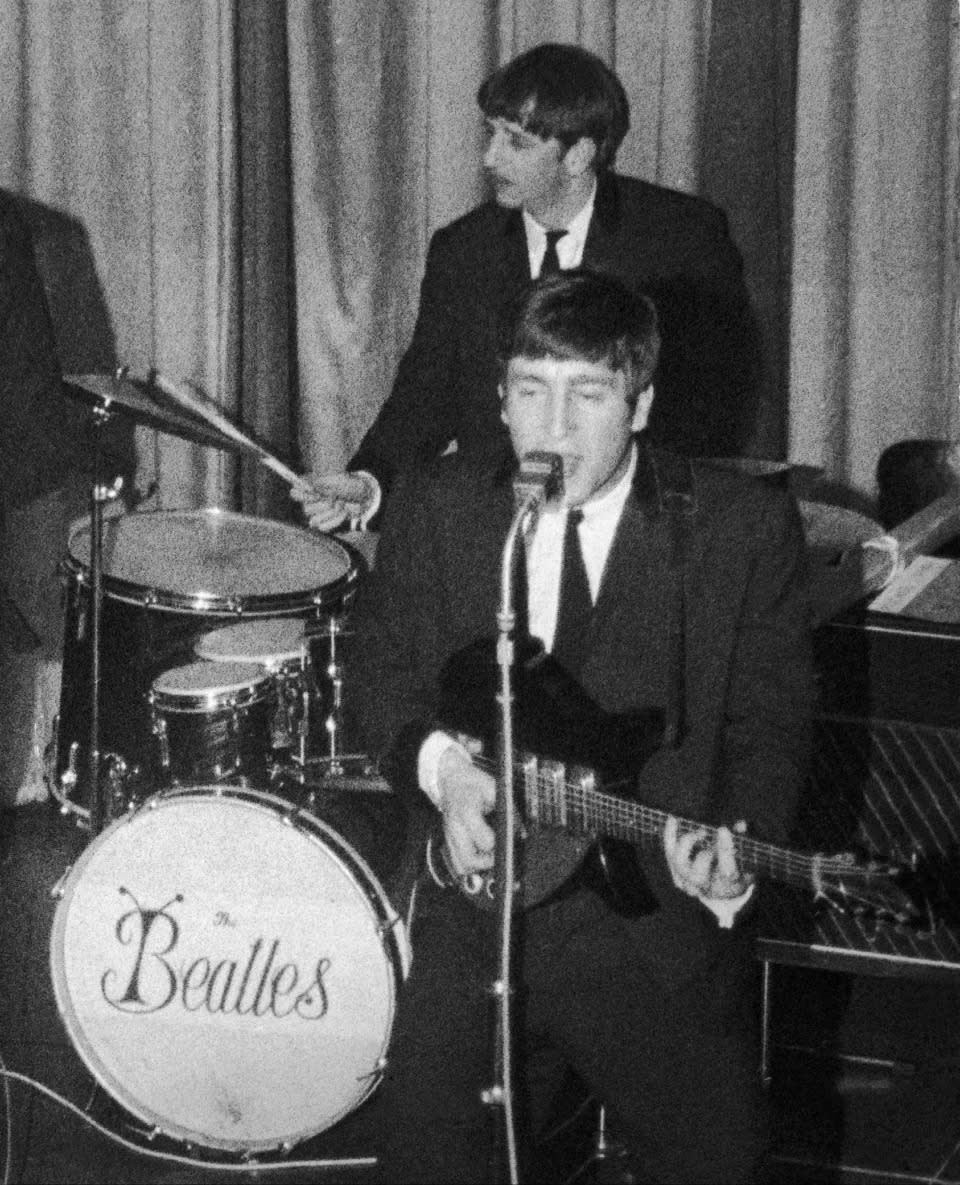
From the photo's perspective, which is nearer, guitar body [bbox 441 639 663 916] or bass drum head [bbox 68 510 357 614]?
guitar body [bbox 441 639 663 916]

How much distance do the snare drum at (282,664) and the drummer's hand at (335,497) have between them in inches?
13.2

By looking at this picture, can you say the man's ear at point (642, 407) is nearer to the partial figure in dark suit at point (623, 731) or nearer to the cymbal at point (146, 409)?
the partial figure in dark suit at point (623, 731)

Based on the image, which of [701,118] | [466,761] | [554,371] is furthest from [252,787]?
[701,118]

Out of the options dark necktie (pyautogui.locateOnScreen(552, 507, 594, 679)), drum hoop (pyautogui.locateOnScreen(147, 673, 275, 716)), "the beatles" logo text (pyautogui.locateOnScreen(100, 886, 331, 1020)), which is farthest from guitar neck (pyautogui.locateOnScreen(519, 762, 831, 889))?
drum hoop (pyautogui.locateOnScreen(147, 673, 275, 716))

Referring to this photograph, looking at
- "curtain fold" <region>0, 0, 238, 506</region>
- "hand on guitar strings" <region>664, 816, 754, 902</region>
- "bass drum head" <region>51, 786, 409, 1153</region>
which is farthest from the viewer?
"curtain fold" <region>0, 0, 238, 506</region>

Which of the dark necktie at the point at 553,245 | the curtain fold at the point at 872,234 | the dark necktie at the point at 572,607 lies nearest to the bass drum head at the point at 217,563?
the dark necktie at the point at 553,245

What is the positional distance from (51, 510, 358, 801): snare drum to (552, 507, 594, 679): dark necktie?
3.70 feet

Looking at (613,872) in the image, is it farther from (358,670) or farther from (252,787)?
(252,787)

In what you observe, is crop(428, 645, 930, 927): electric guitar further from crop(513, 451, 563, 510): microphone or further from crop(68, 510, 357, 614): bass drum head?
crop(68, 510, 357, 614): bass drum head

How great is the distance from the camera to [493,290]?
450 cm

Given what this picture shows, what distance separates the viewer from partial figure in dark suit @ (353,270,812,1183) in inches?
113

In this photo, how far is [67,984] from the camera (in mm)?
3625

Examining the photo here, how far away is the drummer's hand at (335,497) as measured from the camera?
4.12m

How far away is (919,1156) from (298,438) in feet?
9.33
